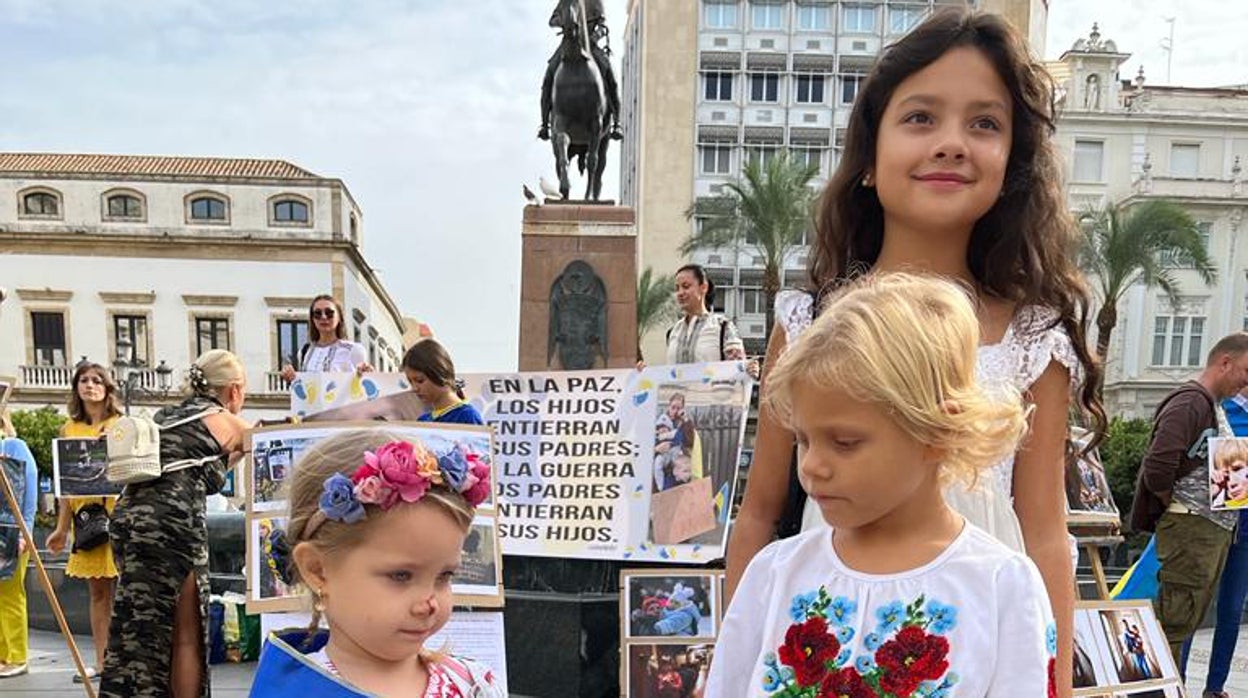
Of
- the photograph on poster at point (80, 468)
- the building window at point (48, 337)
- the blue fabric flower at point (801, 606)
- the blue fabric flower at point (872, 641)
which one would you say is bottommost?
the building window at point (48, 337)

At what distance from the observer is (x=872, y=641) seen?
41.3 inches

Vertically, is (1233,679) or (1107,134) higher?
(1107,134)

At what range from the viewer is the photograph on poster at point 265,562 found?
9.55 ft

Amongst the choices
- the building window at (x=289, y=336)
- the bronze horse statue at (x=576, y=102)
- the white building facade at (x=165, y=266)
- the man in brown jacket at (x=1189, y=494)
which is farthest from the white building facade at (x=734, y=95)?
the man in brown jacket at (x=1189, y=494)

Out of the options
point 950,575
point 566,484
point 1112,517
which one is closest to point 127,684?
point 566,484

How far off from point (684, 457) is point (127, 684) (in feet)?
8.71

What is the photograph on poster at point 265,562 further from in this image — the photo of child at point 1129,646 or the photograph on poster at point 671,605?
the photo of child at point 1129,646

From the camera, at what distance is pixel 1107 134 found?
34281 mm

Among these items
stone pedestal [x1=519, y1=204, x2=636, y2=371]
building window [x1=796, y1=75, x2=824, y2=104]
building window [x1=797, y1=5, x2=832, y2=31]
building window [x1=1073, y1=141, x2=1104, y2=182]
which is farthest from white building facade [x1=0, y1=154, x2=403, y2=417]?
building window [x1=1073, y1=141, x2=1104, y2=182]

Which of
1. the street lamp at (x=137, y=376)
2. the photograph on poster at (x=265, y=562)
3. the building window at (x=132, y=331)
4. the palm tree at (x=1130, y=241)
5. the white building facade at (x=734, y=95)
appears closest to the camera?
the photograph on poster at (x=265, y=562)

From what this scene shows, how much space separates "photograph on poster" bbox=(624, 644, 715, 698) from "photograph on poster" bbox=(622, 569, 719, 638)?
0.19ft

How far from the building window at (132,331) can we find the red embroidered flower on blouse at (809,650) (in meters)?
38.0

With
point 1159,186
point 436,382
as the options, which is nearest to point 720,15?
point 1159,186

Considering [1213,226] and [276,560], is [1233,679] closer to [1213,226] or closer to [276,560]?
[276,560]
